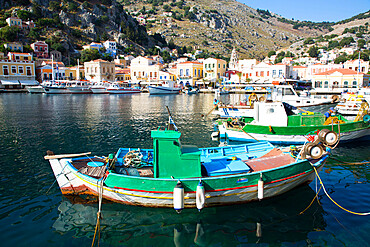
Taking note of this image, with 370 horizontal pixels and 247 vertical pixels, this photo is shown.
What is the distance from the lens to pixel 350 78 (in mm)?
67188

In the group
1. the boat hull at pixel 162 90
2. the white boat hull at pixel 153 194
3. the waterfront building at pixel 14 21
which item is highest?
the waterfront building at pixel 14 21

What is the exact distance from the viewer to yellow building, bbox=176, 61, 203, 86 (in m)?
90.1

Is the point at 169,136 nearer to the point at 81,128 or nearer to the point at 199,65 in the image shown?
the point at 81,128

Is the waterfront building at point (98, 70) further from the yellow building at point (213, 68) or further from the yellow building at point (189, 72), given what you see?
the yellow building at point (213, 68)

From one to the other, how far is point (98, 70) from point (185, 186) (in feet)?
293

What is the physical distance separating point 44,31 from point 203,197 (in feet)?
374

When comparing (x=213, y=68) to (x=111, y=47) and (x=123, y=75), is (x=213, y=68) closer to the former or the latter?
(x=123, y=75)

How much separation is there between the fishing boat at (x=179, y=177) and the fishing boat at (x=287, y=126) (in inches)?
274

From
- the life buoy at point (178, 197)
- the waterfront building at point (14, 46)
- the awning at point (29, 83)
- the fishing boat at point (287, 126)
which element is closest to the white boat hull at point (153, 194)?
the life buoy at point (178, 197)

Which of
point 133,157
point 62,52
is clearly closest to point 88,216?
point 133,157

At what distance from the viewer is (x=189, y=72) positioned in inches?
3585

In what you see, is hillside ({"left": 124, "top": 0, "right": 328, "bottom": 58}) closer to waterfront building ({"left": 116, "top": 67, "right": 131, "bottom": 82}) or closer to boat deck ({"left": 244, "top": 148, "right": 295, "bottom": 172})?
waterfront building ({"left": 116, "top": 67, "right": 131, "bottom": 82})

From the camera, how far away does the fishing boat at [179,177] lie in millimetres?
8984

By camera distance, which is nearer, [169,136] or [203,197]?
[203,197]
